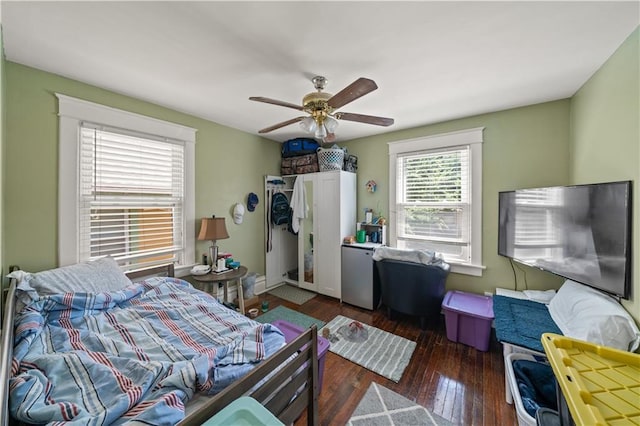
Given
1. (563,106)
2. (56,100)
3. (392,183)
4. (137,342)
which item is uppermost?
(563,106)

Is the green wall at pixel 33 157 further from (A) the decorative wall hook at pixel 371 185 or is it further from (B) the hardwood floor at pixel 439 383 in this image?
(A) the decorative wall hook at pixel 371 185

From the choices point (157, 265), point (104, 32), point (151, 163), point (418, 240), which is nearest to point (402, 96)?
point (418, 240)

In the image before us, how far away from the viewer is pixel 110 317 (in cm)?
152

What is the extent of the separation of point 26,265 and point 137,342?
1435mm

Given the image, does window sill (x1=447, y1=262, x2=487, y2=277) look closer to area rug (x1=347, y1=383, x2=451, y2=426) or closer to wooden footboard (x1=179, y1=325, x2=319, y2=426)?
area rug (x1=347, y1=383, x2=451, y2=426)

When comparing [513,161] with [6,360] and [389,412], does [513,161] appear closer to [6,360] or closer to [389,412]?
[389,412]

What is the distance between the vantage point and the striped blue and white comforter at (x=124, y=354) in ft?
2.77

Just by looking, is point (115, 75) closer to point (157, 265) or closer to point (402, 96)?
point (157, 265)

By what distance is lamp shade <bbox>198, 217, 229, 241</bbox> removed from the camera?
268 cm

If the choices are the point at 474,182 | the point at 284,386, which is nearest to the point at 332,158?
the point at 474,182

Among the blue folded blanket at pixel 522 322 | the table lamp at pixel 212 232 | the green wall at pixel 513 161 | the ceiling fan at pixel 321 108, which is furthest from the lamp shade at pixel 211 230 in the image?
the green wall at pixel 513 161

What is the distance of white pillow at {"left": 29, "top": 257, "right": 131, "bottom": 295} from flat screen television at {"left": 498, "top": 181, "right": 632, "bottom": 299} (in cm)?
351

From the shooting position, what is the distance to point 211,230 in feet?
8.87

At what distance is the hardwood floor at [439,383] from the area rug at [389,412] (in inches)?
1.8
